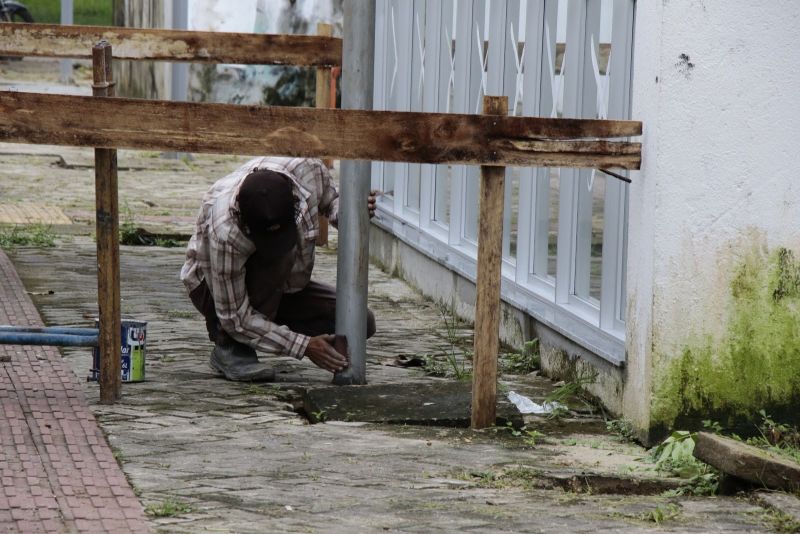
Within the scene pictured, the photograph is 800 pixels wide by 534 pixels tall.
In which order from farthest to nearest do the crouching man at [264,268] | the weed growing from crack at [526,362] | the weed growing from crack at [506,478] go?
the weed growing from crack at [526,362], the crouching man at [264,268], the weed growing from crack at [506,478]

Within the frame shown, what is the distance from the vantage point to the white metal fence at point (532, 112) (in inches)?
272

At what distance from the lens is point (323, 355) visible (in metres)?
6.96

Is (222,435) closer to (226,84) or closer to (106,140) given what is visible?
(106,140)

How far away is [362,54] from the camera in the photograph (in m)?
6.95

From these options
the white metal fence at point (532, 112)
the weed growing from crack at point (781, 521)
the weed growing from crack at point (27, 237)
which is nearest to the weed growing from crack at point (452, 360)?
the white metal fence at point (532, 112)

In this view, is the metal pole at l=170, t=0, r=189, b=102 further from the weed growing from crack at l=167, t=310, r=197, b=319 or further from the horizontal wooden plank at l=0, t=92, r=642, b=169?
the horizontal wooden plank at l=0, t=92, r=642, b=169

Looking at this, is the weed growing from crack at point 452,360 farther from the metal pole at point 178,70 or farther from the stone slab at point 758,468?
the metal pole at point 178,70

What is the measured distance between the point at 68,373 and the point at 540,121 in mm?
2658

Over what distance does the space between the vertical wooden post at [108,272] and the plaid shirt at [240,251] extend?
1.79ft

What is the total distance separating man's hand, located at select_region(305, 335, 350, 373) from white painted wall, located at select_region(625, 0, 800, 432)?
1.56 metres

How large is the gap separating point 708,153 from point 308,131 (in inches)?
64.6

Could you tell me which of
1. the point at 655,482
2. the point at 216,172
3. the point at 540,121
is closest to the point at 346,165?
the point at 540,121

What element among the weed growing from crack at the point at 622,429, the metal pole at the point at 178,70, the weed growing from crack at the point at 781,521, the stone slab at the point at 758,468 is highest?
the metal pole at the point at 178,70

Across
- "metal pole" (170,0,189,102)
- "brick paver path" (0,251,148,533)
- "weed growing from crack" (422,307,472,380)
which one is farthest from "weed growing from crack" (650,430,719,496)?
"metal pole" (170,0,189,102)
